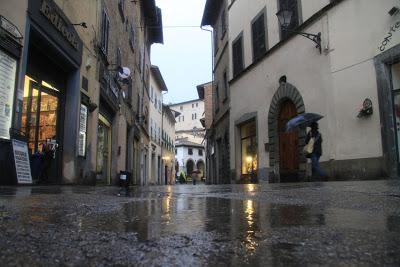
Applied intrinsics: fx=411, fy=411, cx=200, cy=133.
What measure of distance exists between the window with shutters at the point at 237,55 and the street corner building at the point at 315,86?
44 mm

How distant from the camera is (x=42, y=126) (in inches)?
392

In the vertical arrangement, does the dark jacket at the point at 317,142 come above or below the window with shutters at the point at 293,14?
below

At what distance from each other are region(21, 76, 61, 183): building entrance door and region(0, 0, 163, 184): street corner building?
0.02 m

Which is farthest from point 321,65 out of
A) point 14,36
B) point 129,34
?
point 129,34

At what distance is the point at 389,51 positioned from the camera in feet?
31.3

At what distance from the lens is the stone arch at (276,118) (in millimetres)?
13117

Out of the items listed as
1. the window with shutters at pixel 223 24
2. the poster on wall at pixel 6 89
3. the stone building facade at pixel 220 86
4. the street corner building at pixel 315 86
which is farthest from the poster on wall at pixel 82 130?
the window with shutters at pixel 223 24

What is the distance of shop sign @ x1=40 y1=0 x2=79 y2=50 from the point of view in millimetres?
8519

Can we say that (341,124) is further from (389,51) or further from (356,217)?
(356,217)

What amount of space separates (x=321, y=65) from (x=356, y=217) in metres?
10.7

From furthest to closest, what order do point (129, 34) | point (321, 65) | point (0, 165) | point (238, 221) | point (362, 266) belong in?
point (129, 34) → point (321, 65) → point (0, 165) → point (238, 221) → point (362, 266)

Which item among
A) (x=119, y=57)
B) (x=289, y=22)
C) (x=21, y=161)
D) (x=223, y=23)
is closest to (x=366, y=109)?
(x=289, y=22)

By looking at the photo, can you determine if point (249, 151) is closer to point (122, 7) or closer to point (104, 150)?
point (104, 150)

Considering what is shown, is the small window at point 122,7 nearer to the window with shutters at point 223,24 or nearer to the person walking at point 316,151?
the window with shutters at point 223,24
